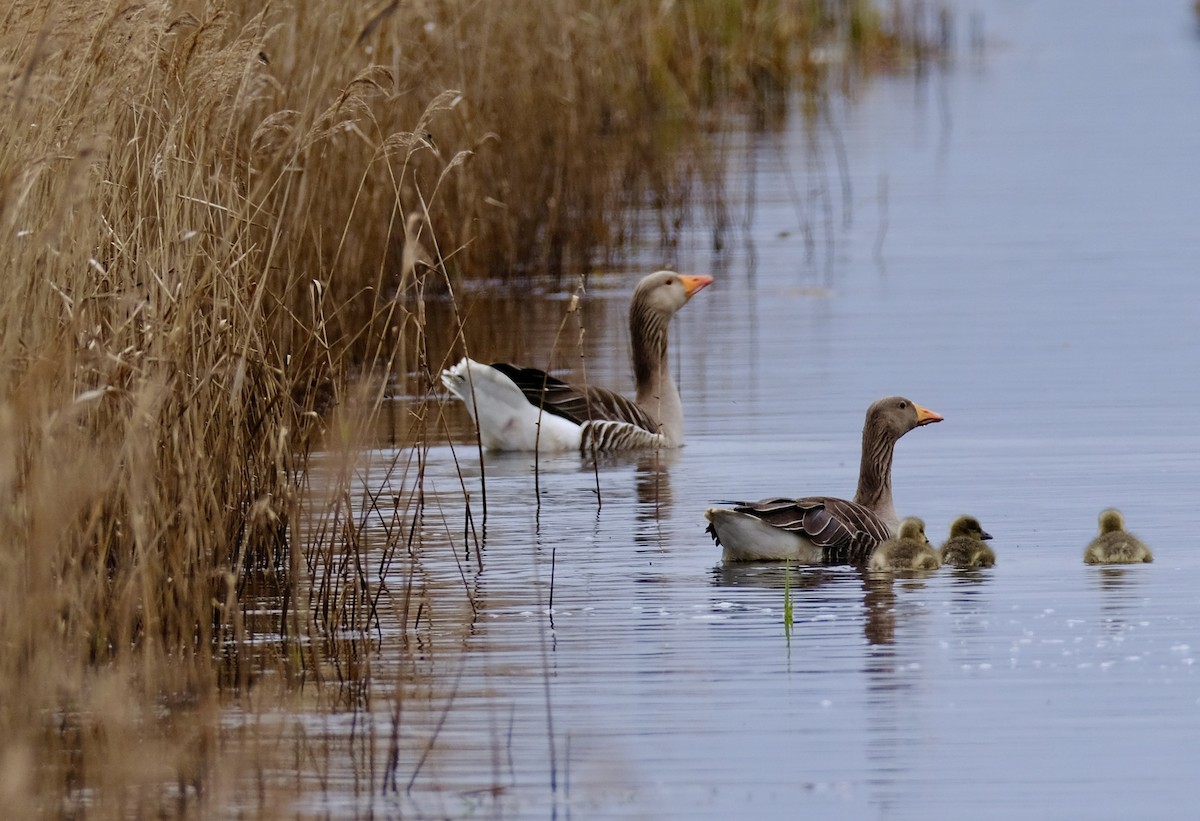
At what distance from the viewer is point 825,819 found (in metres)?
5.64

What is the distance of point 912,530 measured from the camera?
28.8 ft

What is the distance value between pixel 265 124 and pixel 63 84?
2.20 ft

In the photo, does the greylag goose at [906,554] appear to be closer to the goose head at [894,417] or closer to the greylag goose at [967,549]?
the greylag goose at [967,549]

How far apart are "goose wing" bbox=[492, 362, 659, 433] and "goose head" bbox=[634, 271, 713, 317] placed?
2.60 ft

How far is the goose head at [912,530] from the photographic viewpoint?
874 cm

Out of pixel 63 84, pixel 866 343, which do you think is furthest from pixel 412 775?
pixel 866 343

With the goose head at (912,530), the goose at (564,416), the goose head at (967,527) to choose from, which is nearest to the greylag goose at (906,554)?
the goose head at (912,530)

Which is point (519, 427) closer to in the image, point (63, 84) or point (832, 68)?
point (63, 84)

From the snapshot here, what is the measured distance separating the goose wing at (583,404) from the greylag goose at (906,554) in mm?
3428

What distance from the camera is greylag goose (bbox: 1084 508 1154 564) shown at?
27.8 feet

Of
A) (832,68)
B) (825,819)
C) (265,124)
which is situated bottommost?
(825,819)

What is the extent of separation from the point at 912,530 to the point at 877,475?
0.76 metres

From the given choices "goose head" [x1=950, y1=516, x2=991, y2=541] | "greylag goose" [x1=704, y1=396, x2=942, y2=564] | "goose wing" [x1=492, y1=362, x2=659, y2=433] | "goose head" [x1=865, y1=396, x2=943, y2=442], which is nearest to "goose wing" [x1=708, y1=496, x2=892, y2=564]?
"greylag goose" [x1=704, y1=396, x2=942, y2=564]

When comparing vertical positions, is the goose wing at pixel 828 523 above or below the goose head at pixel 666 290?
below
